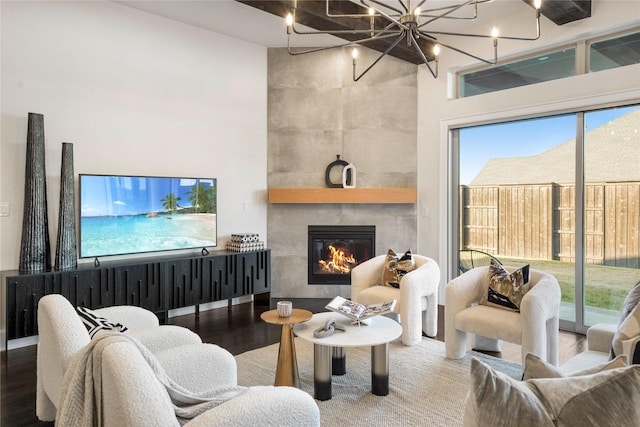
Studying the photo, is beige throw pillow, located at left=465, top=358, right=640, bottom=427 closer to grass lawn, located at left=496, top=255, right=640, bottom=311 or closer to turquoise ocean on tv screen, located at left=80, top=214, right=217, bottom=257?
grass lawn, located at left=496, top=255, right=640, bottom=311

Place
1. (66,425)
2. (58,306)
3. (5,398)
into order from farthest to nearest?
Result: (5,398)
(58,306)
(66,425)

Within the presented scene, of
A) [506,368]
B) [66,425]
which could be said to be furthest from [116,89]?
[506,368]

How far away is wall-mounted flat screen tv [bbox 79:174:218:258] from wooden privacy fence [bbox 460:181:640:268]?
3009 mm

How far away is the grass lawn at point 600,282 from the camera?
3.99m

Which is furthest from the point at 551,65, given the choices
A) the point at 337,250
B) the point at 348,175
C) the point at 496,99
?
the point at 337,250

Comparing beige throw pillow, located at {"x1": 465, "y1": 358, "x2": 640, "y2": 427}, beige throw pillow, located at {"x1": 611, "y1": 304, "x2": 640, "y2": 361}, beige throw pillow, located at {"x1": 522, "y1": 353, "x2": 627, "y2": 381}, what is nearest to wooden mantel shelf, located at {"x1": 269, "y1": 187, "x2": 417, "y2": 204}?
beige throw pillow, located at {"x1": 611, "y1": 304, "x2": 640, "y2": 361}

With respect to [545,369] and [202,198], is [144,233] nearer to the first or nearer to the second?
[202,198]

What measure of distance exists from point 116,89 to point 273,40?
1926 mm

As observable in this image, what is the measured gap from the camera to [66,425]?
149 cm

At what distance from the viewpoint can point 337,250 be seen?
566 cm

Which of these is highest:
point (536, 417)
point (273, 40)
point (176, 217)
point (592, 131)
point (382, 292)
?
point (273, 40)

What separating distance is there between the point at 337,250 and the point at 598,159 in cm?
298

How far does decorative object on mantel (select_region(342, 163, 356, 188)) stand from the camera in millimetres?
5434

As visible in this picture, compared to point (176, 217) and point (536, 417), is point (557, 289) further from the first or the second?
point (176, 217)
